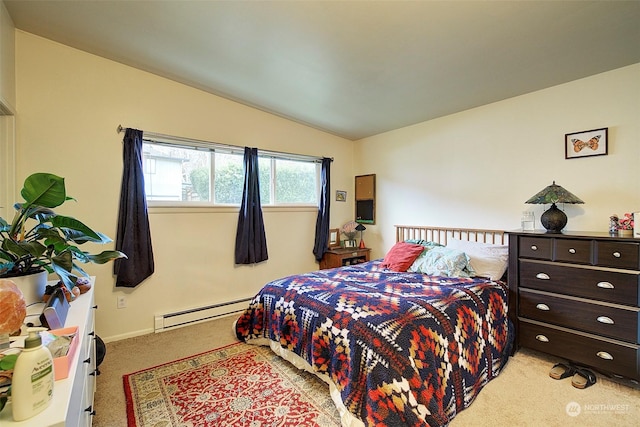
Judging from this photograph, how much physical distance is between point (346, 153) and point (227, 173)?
1.99 metres

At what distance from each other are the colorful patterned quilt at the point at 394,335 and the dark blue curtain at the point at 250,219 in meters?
1.01

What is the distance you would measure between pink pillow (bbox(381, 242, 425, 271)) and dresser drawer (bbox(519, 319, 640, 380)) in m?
1.01

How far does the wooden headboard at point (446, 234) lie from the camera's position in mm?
2962

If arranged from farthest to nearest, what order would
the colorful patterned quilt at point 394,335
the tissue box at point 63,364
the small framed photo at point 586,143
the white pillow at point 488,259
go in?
the white pillow at point 488,259
the small framed photo at point 586,143
the colorful patterned quilt at point 394,335
the tissue box at point 63,364

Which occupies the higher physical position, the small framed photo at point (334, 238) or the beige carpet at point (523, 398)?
the small framed photo at point (334, 238)

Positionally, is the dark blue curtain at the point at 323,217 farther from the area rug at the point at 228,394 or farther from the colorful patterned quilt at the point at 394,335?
the area rug at the point at 228,394

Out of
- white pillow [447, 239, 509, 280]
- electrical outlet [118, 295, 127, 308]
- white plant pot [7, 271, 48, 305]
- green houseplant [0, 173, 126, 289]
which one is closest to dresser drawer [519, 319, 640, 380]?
white pillow [447, 239, 509, 280]

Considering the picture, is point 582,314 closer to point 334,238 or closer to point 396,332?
point 396,332

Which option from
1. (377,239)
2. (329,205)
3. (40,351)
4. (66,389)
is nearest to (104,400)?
(66,389)

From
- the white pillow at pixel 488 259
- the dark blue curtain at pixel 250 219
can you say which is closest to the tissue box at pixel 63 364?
the dark blue curtain at pixel 250 219

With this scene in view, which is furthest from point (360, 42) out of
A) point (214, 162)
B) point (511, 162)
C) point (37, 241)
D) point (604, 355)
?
point (604, 355)

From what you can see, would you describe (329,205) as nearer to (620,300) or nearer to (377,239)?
(377,239)

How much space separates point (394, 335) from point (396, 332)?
0.03 m

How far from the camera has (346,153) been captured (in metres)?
4.56
